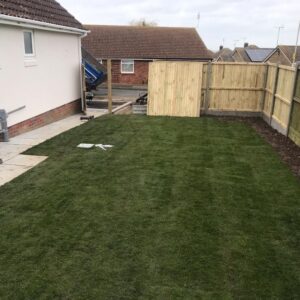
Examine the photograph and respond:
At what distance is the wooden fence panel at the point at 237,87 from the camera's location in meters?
12.8

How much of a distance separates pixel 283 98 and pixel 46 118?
7584 mm

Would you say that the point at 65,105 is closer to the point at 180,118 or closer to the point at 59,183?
the point at 180,118

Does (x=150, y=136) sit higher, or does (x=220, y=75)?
(x=220, y=75)

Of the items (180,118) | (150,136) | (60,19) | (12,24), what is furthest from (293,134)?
(60,19)

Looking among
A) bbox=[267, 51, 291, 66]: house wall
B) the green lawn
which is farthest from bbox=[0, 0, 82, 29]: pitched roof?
bbox=[267, 51, 291, 66]: house wall

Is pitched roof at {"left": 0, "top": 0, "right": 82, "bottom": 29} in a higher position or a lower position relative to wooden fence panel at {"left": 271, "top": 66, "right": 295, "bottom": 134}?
higher

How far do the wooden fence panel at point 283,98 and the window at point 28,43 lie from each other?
7643mm

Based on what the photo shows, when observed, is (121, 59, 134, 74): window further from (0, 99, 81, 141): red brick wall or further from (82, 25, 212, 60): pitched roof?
(0, 99, 81, 141): red brick wall

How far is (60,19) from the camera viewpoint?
39.7 ft

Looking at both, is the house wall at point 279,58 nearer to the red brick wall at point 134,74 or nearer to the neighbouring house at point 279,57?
the neighbouring house at point 279,57

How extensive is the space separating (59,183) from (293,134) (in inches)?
248

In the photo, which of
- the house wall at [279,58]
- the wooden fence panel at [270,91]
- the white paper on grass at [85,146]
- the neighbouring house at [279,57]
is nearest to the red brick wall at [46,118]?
the white paper on grass at [85,146]

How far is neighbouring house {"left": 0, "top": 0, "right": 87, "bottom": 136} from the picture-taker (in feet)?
29.3

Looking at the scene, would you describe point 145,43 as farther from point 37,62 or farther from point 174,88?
point 37,62
